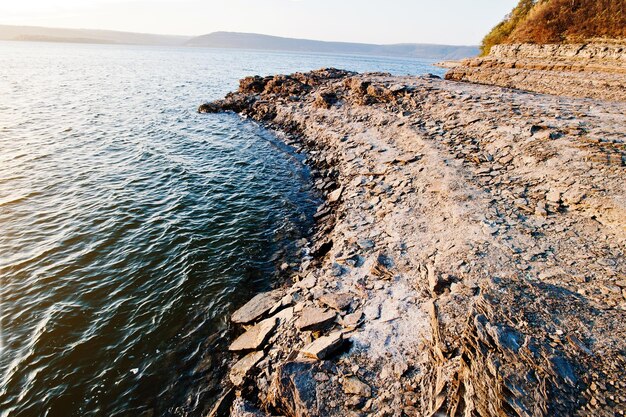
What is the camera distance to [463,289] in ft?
28.3

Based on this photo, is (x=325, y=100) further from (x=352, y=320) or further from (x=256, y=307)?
(x=352, y=320)

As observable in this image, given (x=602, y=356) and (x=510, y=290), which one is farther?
(x=510, y=290)

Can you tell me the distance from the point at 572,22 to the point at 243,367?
5170 cm

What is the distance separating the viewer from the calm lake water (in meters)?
8.17

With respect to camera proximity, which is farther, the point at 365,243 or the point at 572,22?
the point at 572,22

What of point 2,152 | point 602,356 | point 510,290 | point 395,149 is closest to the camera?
point 602,356

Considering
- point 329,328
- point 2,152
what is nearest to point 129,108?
point 2,152

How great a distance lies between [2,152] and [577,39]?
5875 cm

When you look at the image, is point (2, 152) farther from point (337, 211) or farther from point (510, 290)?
point (510, 290)

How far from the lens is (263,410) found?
7.12 metres

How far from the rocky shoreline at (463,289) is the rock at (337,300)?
6 centimetres

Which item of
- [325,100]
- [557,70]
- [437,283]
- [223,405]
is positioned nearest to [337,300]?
[437,283]

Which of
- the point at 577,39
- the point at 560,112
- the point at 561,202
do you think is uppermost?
the point at 577,39

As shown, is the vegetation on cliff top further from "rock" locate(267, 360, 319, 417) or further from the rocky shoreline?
"rock" locate(267, 360, 319, 417)
